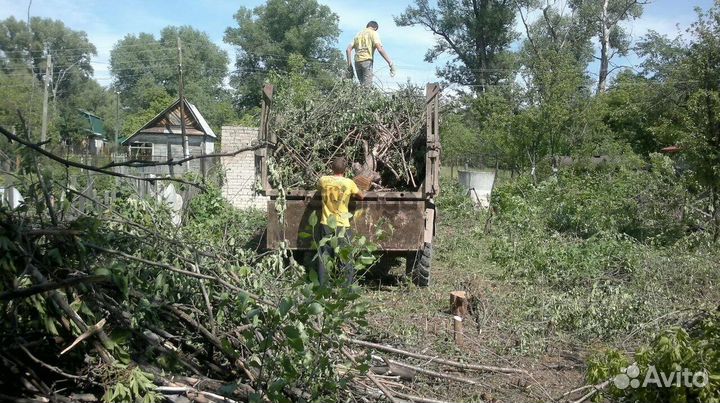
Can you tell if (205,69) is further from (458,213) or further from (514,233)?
(514,233)

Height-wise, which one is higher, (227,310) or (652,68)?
(652,68)

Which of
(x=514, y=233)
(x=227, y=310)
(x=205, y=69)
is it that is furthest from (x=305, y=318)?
(x=205, y=69)

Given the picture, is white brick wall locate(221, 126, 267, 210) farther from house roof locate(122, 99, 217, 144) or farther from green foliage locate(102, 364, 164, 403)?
green foliage locate(102, 364, 164, 403)

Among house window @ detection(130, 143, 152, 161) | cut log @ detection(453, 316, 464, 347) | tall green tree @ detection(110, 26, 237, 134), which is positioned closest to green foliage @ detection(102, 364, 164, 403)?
house window @ detection(130, 143, 152, 161)

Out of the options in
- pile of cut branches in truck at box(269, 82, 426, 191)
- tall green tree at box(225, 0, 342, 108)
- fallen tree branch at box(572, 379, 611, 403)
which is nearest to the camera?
fallen tree branch at box(572, 379, 611, 403)

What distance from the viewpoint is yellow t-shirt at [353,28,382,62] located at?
10664 mm

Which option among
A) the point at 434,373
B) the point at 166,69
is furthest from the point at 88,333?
the point at 166,69

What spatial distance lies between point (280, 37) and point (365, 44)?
157ft

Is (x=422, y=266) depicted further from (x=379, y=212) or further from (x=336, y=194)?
(x=336, y=194)

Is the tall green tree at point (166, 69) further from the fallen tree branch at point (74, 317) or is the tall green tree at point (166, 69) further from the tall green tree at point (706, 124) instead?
the fallen tree branch at point (74, 317)

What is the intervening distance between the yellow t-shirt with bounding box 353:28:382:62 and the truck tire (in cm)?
390

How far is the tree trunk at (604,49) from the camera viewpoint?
43.8 m

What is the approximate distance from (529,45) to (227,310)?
45.7 metres

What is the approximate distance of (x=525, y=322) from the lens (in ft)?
21.7
